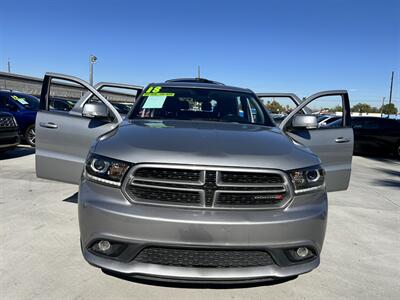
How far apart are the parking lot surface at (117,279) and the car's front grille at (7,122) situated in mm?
3108

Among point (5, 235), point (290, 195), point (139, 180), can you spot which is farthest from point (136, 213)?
point (5, 235)

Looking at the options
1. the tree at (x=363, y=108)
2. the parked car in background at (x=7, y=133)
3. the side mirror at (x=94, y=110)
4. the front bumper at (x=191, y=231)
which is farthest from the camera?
the tree at (x=363, y=108)

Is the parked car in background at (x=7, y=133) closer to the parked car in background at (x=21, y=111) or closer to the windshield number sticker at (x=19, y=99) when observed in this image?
the parked car in background at (x=21, y=111)

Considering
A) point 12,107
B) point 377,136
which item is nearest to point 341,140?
point 12,107

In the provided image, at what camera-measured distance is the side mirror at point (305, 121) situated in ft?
12.8

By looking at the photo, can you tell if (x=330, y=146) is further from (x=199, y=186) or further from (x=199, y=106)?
(x=199, y=186)

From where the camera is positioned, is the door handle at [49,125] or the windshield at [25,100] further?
the windshield at [25,100]

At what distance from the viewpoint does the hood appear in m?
2.62

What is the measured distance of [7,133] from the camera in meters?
8.93

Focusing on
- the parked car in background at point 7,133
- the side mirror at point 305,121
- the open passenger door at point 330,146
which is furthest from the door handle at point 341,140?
the parked car in background at point 7,133

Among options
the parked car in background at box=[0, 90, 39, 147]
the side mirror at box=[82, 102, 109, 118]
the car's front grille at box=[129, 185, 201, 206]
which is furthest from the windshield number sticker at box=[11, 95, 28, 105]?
the car's front grille at box=[129, 185, 201, 206]

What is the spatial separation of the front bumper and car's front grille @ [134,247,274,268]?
0.04 meters

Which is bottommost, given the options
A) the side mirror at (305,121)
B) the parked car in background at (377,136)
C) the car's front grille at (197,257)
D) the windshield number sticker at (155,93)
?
the parked car in background at (377,136)

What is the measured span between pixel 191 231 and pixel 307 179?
94 cm
